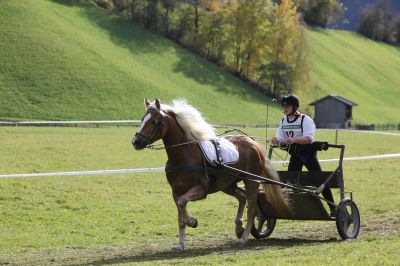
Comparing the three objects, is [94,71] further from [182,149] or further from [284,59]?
[182,149]

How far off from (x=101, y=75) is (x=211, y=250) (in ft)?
226

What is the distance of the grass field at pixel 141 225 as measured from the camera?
10477mm

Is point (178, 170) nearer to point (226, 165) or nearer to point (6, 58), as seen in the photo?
point (226, 165)

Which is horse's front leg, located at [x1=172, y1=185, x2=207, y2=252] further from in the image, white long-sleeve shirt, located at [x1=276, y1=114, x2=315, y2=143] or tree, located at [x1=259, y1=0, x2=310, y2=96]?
tree, located at [x1=259, y1=0, x2=310, y2=96]

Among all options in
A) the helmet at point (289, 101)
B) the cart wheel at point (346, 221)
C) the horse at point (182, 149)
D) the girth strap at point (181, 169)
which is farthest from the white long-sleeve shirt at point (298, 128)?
the girth strap at point (181, 169)

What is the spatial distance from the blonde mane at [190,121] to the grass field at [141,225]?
1.87 meters

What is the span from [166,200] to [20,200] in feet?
12.5

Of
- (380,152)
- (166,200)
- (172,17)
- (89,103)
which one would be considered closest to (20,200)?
(166,200)

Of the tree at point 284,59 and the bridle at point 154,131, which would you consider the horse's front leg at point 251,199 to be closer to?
the bridle at point 154,131

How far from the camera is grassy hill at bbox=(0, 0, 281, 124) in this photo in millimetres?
70250

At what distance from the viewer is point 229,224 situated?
15.4 metres

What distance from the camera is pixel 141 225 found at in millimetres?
15219

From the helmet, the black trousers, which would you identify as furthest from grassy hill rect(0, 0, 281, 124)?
the helmet

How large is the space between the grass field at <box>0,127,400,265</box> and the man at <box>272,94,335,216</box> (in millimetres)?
1343
